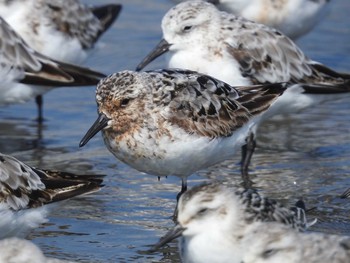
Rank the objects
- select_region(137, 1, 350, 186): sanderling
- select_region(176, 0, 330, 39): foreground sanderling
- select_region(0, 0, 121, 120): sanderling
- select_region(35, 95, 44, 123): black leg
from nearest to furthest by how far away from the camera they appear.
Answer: select_region(137, 1, 350, 186): sanderling, select_region(35, 95, 44, 123): black leg, select_region(0, 0, 121, 120): sanderling, select_region(176, 0, 330, 39): foreground sanderling

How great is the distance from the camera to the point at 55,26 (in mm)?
12805

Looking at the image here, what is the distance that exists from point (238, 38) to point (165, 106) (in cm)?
222

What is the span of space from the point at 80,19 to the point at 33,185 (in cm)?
525

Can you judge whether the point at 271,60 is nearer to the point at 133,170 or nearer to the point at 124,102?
the point at 133,170

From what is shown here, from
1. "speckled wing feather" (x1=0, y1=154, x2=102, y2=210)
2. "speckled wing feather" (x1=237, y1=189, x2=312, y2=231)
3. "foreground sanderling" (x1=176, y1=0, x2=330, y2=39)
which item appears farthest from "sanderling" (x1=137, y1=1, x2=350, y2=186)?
"speckled wing feather" (x1=237, y1=189, x2=312, y2=231)

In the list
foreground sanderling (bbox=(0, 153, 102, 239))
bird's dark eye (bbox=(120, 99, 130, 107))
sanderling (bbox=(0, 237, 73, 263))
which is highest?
sanderling (bbox=(0, 237, 73, 263))

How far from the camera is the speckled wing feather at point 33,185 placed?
26.7ft

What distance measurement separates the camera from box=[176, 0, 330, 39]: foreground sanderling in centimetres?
1379

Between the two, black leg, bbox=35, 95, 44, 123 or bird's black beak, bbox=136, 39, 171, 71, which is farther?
black leg, bbox=35, 95, 44, 123

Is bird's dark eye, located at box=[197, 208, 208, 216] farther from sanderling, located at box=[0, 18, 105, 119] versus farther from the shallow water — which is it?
sanderling, located at box=[0, 18, 105, 119]

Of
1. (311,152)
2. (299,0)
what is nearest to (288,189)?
(311,152)

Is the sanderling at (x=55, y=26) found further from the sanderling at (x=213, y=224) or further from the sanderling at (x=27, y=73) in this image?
the sanderling at (x=213, y=224)

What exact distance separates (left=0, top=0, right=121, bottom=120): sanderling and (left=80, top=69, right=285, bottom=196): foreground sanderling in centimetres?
296

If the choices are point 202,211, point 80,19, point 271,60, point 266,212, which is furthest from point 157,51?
point 202,211
